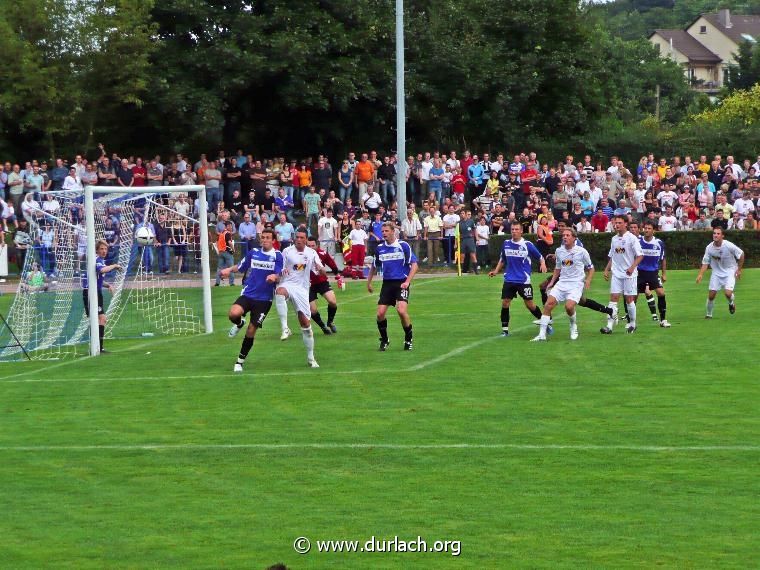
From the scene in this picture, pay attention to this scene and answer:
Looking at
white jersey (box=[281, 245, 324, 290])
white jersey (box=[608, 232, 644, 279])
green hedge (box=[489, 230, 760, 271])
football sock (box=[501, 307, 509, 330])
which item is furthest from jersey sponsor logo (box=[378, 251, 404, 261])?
green hedge (box=[489, 230, 760, 271])

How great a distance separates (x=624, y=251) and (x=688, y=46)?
132342 millimetres

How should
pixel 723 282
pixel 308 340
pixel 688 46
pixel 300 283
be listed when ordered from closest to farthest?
pixel 308 340, pixel 300 283, pixel 723 282, pixel 688 46

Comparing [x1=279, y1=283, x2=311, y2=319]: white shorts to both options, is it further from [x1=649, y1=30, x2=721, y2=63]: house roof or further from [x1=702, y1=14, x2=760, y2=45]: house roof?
[x1=702, y1=14, x2=760, y2=45]: house roof

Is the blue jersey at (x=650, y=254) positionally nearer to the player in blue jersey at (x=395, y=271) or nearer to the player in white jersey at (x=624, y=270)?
the player in white jersey at (x=624, y=270)

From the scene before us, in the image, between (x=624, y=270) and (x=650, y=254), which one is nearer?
(x=624, y=270)

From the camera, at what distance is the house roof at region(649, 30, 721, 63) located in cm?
14838

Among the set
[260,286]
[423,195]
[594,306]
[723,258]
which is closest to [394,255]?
[260,286]

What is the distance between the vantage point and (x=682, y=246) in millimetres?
39406

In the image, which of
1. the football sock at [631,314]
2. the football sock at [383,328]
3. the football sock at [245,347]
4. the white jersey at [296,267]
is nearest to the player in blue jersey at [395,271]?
the football sock at [383,328]

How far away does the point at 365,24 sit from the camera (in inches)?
1877

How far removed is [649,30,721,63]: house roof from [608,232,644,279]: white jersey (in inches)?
5072

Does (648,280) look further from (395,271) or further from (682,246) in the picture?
(682,246)

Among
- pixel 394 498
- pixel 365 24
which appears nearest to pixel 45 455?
pixel 394 498

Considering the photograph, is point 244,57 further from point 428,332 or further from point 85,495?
point 85,495
